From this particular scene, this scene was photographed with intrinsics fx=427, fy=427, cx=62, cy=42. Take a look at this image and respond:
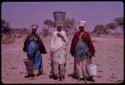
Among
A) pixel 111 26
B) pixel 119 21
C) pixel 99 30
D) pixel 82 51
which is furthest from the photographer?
pixel 111 26

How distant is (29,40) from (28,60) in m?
0.66

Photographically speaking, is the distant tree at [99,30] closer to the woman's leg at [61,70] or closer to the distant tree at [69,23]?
the distant tree at [69,23]

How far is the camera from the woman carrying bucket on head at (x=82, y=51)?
13.2 m

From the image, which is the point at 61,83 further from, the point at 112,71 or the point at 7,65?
the point at 7,65

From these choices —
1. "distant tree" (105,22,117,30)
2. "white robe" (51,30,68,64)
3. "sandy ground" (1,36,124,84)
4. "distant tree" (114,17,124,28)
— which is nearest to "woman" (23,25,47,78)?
"sandy ground" (1,36,124,84)

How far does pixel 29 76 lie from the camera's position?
13984 mm

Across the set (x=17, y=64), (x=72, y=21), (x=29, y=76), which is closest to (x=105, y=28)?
(x=72, y=21)

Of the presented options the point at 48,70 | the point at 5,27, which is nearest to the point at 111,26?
the point at 5,27

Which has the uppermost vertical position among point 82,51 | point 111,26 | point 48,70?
point 111,26

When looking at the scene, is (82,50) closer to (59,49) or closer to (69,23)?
(59,49)

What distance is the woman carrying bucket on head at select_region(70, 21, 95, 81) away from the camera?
1317 centimetres

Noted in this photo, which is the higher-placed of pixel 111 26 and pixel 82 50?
pixel 111 26

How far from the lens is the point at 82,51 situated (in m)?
13.1

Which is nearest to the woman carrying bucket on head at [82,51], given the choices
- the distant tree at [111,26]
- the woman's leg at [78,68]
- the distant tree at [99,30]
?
the woman's leg at [78,68]
